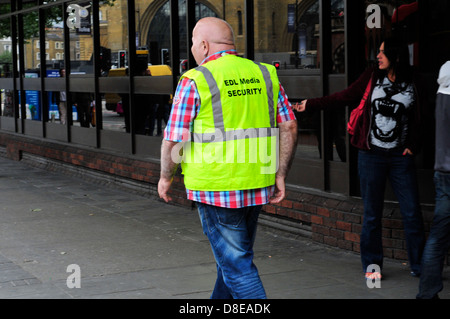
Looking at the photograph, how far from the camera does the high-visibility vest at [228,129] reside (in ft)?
13.6

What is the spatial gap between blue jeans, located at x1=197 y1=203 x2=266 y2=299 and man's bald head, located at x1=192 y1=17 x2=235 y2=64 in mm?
817

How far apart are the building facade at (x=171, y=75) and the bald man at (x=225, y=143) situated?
186 centimetres

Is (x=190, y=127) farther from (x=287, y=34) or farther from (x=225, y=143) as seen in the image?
(x=287, y=34)

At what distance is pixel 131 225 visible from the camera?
27.2 feet

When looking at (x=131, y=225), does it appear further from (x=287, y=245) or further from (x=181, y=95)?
(x=181, y=95)

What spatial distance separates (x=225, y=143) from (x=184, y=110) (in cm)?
27

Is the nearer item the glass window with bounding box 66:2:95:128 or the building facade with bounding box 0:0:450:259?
the building facade with bounding box 0:0:450:259

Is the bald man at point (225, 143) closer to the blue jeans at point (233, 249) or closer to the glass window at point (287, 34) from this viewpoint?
the blue jeans at point (233, 249)

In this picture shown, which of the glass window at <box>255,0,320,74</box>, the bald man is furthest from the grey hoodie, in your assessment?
the glass window at <box>255,0,320,74</box>

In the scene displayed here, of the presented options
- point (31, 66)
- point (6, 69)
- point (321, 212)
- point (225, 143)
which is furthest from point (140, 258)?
point (6, 69)

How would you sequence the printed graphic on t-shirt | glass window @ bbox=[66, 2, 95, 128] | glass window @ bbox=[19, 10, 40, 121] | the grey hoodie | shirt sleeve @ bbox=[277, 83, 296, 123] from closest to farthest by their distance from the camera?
shirt sleeve @ bbox=[277, 83, 296, 123]
the grey hoodie
the printed graphic on t-shirt
glass window @ bbox=[66, 2, 95, 128]
glass window @ bbox=[19, 10, 40, 121]

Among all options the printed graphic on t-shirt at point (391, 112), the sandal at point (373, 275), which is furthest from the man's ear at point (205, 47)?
the sandal at point (373, 275)

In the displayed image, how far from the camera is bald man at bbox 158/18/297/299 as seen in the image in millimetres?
4160

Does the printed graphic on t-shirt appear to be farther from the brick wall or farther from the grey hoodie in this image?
the brick wall
